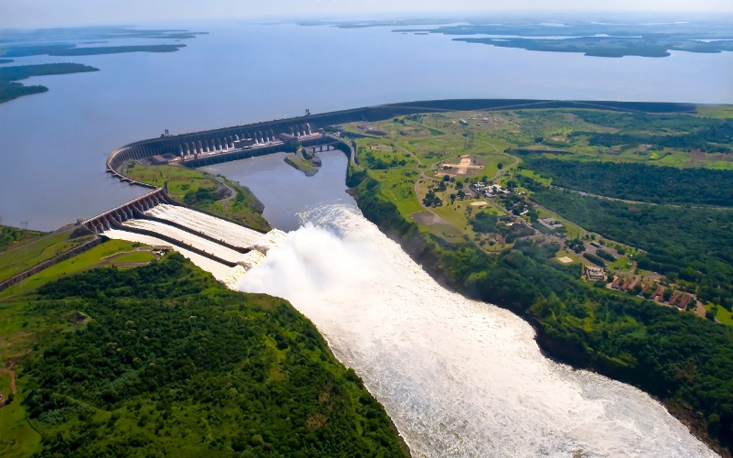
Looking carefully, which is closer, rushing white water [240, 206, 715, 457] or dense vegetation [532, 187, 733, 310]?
rushing white water [240, 206, 715, 457]

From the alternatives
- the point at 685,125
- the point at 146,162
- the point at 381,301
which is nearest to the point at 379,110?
the point at 146,162

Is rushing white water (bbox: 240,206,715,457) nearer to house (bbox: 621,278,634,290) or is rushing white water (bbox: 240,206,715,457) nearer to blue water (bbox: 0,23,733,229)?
house (bbox: 621,278,634,290)

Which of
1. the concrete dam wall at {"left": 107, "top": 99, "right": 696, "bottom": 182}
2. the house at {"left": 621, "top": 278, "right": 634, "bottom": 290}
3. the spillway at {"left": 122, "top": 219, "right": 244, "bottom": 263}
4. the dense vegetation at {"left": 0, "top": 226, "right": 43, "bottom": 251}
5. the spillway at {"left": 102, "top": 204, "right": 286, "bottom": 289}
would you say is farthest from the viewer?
the concrete dam wall at {"left": 107, "top": 99, "right": 696, "bottom": 182}

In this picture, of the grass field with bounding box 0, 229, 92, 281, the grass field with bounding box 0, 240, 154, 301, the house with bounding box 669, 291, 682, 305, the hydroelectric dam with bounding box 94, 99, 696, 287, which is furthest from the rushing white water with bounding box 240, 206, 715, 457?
the grass field with bounding box 0, 229, 92, 281

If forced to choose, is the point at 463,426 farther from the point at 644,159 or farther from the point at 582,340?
the point at 644,159

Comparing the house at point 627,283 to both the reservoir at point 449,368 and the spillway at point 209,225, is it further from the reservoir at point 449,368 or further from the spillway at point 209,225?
the spillway at point 209,225

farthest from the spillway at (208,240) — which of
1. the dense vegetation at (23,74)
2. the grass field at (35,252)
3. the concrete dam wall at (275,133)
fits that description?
the dense vegetation at (23,74)

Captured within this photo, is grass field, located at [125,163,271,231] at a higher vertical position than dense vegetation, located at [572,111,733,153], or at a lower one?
lower

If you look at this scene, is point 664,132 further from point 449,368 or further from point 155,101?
point 155,101
